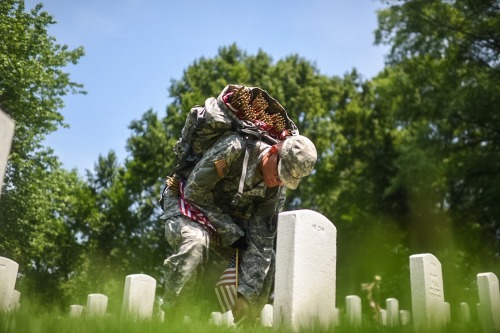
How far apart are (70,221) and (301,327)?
2034 cm

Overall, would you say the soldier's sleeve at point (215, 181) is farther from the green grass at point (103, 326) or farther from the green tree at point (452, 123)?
the green tree at point (452, 123)

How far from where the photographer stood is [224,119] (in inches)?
149

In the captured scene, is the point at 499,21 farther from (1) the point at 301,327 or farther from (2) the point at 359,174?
(1) the point at 301,327

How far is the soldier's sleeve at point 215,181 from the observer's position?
3.64 m

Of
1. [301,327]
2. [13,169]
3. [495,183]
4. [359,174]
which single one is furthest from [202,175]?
[359,174]

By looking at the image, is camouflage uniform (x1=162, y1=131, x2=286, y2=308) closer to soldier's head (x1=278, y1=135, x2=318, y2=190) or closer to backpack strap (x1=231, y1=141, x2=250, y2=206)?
backpack strap (x1=231, y1=141, x2=250, y2=206)

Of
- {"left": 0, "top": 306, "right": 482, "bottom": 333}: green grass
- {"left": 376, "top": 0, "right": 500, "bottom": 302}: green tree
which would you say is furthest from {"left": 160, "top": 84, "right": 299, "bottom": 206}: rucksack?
{"left": 376, "top": 0, "right": 500, "bottom": 302}: green tree

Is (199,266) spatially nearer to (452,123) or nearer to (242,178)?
(242,178)

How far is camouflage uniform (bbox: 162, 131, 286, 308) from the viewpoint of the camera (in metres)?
3.49

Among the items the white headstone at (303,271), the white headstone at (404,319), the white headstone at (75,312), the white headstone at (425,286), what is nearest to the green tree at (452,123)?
the white headstone at (425,286)

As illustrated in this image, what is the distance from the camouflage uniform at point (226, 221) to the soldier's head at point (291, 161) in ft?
0.49

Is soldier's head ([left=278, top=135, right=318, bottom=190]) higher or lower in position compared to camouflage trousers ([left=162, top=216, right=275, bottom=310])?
higher

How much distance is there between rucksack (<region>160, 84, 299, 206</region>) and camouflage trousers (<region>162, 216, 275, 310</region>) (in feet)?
1.30

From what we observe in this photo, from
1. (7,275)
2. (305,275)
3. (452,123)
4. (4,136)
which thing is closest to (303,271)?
(305,275)
